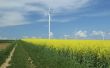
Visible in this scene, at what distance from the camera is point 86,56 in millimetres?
21781

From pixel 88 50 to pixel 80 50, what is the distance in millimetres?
2205

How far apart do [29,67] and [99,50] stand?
758cm

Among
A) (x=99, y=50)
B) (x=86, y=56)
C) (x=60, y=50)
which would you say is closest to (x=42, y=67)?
(x=86, y=56)

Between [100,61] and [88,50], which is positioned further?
[88,50]

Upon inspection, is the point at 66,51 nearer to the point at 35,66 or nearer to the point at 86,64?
the point at 35,66

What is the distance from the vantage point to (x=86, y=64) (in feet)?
68.0

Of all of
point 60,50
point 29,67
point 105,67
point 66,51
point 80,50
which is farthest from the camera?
point 60,50

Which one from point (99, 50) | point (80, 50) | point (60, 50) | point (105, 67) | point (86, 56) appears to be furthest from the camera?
point (60, 50)

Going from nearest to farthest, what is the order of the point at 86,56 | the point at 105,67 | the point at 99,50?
the point at 105,67
the point at 99,50
the point at 86,56

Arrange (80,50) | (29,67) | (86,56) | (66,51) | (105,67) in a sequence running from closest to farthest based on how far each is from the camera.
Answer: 1. (105,67)
2. (86,56)
3. (80,50)
4. (29,67)
5. (66,51)

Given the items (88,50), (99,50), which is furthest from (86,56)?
(99,50)

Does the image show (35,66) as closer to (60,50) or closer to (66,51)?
(66,51)

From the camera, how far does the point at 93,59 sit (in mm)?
20469

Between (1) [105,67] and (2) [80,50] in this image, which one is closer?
(1) [105,67]
